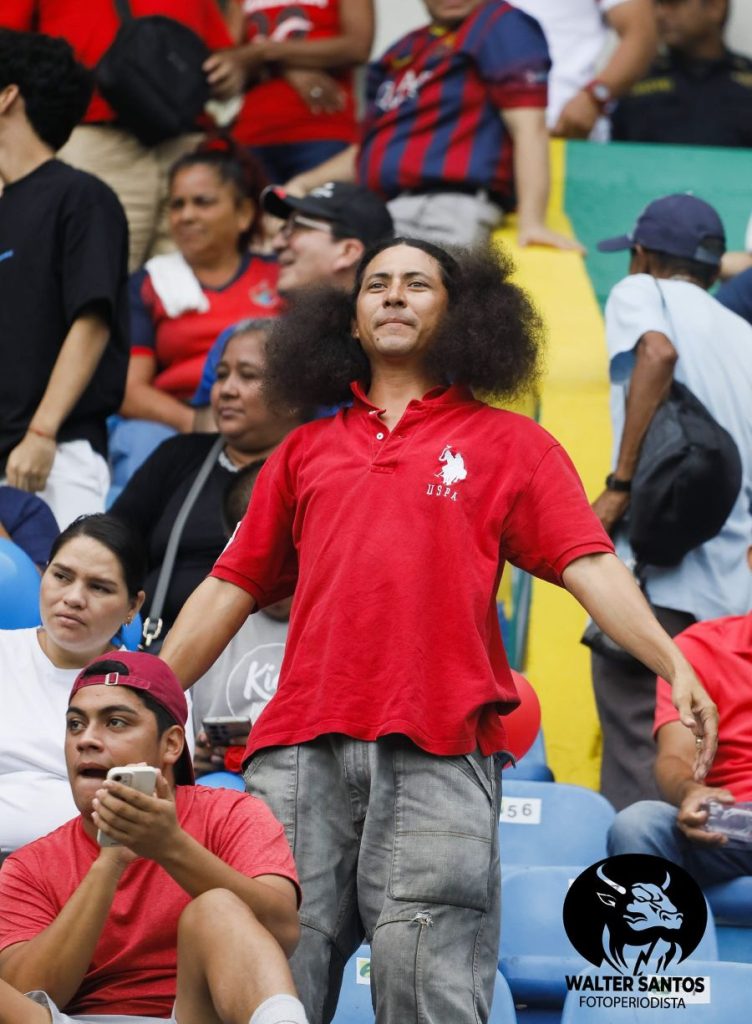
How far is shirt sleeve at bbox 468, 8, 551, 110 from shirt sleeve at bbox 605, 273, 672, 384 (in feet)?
6.20

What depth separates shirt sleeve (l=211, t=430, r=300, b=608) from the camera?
4.21 metres

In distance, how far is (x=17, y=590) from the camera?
5402 millimetres

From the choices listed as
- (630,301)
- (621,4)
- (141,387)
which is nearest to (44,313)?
(141,387)

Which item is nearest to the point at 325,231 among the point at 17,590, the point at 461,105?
the point at 461,105

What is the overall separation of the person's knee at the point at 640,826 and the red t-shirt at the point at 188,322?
9.42 ft

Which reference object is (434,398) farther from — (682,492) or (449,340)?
(682,492)

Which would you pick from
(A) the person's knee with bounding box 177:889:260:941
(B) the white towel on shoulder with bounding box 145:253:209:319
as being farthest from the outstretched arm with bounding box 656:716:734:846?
(B) the white towel on shoulder with bounding box 145:253:209:319

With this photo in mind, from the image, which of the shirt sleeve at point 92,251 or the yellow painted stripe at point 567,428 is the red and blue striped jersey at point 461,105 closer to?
the yellow painted stripe at point 567,428

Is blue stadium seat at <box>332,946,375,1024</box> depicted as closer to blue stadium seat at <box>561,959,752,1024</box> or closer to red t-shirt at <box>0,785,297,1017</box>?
blue stadium seat at <box>561,959,752,1024</box>

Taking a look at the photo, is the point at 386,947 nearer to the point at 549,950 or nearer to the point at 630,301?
the point at 549,950

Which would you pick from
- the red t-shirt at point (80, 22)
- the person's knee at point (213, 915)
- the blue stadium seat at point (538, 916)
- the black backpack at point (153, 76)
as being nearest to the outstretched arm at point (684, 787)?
the blue stadium seat at point (538, 916)

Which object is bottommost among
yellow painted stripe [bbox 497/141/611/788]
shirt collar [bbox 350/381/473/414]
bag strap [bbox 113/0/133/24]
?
yellow painted stripe [bbox 497/141/611/788]

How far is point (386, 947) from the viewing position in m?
3.71

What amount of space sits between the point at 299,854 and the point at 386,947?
10.7 inches
